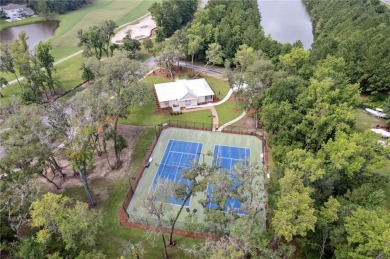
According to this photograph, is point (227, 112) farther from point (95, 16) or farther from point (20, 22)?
point (20, 22)

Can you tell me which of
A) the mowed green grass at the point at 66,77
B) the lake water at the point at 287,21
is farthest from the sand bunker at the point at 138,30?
the lake water at the point at 287,21

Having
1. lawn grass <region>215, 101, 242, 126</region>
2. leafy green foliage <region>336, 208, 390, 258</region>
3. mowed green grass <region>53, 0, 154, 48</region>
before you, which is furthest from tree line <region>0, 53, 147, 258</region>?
mowed green grass <region>53, 0, 154, 48</region>

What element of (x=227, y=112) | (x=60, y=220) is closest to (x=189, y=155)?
(x=227, y=112)

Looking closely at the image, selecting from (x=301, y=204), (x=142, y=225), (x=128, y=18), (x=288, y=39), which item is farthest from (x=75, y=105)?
(x=128, y=18)

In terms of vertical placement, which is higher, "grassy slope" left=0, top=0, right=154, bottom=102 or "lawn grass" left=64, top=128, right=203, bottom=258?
"grassy slope" left=0, top=0, right=154, bottom=102

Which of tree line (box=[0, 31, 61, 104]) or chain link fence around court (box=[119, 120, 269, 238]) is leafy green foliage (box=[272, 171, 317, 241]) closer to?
chain link fence around court (box=[119, 120, 269, 238])

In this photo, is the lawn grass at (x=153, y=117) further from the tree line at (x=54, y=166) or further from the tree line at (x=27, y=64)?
the tree line at (x=27, y=64)

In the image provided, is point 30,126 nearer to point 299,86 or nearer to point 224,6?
point 299,86
